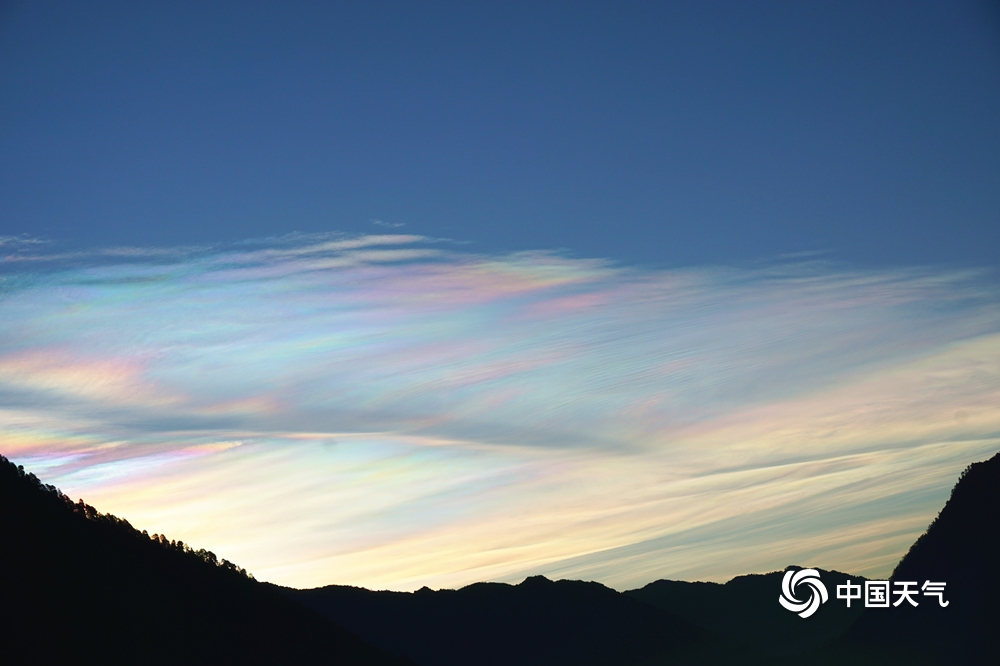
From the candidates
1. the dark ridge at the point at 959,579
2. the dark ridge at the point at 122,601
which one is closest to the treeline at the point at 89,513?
the dark ridge at the point at 122,601

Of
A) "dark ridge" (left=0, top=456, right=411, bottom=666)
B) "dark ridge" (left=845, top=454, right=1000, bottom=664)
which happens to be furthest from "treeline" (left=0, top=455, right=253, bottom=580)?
"dark ridge" (left=845, top=454, right=1000, bottom=664)

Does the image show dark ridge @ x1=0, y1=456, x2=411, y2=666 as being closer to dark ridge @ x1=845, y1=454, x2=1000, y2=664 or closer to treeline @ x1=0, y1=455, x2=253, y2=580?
treeline @ x1=0, y1=455, x2=253, y2=580

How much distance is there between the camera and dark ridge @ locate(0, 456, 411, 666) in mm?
54188

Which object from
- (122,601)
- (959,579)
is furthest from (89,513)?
(959,579)

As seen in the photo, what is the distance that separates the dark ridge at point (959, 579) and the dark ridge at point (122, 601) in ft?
371

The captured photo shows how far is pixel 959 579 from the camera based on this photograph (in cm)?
15662

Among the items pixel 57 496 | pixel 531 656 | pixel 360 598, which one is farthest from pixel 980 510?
pixel 57 496

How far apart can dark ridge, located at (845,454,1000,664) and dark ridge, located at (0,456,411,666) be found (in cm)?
11310

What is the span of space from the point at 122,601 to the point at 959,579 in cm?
15050

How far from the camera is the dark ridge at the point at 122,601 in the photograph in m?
54.2

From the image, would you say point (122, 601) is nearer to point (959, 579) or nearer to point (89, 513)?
point (89, 513)

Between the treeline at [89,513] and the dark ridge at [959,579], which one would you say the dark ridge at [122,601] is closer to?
the treeline at [89,513]

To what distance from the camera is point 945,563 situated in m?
163

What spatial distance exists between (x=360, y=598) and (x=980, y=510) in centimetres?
13230
